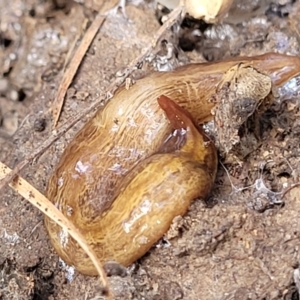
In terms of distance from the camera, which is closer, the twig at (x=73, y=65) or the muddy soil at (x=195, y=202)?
the muddy soil at (x=195, y=202)

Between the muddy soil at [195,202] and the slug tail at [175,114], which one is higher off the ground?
the slug tail at [175,114]

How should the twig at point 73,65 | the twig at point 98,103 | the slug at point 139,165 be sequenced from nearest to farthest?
the slug at point 139,165
the twig at point 98,103
the twig at point 73,65

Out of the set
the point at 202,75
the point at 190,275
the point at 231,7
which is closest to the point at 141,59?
the point at 202,75

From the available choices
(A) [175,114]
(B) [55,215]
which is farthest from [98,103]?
(B) [55,215]

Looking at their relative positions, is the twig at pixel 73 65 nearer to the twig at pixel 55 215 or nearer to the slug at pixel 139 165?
the slug at pixel 139 165

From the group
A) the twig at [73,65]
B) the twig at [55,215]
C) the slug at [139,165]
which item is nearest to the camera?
the twig at [55,215]

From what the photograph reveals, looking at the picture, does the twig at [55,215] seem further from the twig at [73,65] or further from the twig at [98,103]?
the twig at [73,65]

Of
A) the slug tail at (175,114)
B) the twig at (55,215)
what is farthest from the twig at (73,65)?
the slug tail at (175,114)

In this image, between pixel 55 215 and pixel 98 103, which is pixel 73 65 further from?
pixel 55 215

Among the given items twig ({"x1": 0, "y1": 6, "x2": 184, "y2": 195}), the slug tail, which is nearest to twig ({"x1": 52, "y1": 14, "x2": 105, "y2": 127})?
twig ({"x1": 0, "y1": 6, "x2": 184, "y2": 195})
